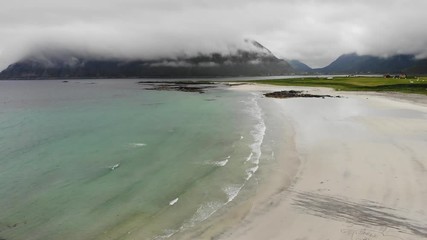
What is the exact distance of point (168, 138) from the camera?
32688mm

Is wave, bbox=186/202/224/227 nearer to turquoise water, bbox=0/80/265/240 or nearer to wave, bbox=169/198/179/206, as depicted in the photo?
turquoise water, bbox=0/80/265/240

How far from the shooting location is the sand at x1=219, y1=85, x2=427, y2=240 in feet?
43.5

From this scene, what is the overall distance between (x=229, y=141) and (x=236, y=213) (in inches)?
602

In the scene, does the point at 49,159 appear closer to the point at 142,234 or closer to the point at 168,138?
the point at 168,138

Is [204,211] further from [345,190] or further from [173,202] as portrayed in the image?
[345,190]

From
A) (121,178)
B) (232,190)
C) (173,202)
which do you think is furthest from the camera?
(121,178)

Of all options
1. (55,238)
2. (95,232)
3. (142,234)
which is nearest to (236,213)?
(142,234)

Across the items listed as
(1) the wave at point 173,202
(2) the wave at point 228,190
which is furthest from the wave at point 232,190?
(1) the wave at point 173,202

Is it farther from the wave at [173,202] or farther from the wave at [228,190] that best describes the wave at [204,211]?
the wave at [173,202]

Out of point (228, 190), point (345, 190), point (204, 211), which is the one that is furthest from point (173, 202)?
point (345, 190)

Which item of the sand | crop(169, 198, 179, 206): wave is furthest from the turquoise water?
the sand

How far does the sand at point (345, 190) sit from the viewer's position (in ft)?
43.5

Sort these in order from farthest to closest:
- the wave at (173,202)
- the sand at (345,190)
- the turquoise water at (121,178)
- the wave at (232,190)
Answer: the wave at (232,190) → the wave at (173,202) → the turquoise water at (121,178) → the sand at (345,190)

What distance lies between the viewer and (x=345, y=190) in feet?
57.3
